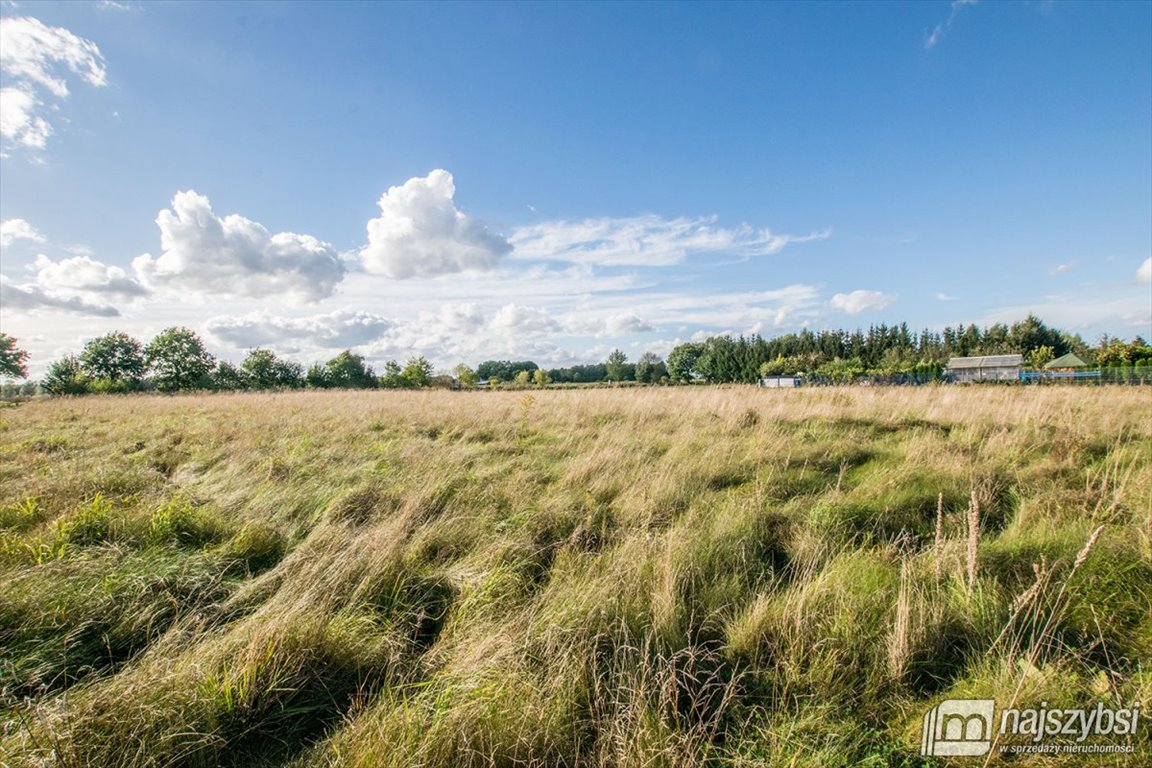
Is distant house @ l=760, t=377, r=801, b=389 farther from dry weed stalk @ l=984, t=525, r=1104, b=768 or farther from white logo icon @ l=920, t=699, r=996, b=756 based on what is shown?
white logo icon @ l=920, t=699, r=996, b=756

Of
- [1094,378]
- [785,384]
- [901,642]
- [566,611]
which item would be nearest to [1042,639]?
[901,642]

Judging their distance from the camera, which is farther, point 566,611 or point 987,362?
point 987,362

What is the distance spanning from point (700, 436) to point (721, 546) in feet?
13.5

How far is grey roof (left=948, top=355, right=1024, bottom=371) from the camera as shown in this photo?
6312cm

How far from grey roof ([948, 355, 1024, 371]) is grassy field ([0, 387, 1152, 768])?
81.1 metres

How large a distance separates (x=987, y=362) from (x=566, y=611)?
9042cm

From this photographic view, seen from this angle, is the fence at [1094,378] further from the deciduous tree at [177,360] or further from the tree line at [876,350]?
the deciduous tree at [177,360]

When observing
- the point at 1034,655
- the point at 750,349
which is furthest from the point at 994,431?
the point at 750,349

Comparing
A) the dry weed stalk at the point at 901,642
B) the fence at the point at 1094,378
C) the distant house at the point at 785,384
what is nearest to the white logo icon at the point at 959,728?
the dry weed stalk at the point at 901,642

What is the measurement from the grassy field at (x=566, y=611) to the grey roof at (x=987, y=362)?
3194 inches

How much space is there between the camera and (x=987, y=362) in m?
65.8

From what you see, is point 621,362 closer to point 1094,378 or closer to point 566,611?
point 1094,378

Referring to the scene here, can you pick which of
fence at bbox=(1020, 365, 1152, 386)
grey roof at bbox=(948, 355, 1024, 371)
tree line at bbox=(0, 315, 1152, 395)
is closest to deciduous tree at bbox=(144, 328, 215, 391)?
tree line at bbox=(0, 315, 1152, 395)

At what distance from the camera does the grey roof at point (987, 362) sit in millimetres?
63125
